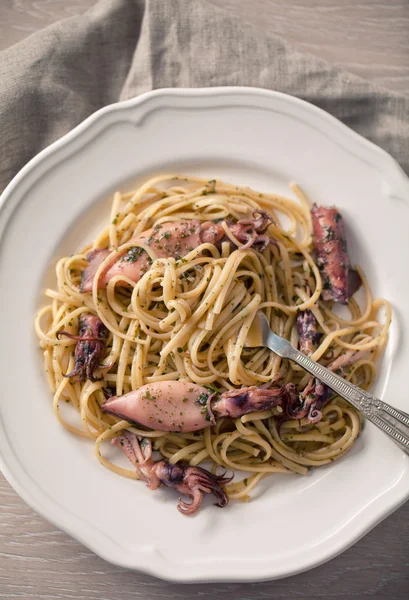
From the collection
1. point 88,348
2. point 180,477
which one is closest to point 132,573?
point 180,477

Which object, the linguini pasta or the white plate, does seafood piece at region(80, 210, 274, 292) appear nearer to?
the linguini pasta

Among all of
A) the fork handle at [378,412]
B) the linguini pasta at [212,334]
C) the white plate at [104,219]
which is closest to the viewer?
the fork handle at [378,412]

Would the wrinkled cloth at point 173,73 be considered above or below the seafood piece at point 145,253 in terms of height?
above

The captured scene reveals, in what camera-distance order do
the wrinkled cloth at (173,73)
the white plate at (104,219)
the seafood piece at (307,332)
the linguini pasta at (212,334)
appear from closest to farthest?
the white plate at (104,219)
the linguini pasta at (212,334)
the seafood piece at (307,332)
the wrinkled cloth at (173,73)

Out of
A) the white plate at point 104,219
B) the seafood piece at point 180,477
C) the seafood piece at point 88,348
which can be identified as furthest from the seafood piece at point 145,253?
the seafood piece at point 180,477

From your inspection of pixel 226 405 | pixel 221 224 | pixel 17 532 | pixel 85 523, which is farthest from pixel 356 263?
pixel 17 532

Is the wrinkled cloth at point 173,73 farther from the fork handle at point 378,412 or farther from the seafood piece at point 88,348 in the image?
the fork handle at point 378,412

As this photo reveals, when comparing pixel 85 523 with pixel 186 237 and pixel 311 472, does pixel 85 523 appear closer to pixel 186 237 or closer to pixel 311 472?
pixel 311 472

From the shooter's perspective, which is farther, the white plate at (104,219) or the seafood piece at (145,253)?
the seafood piece at (145,253)
